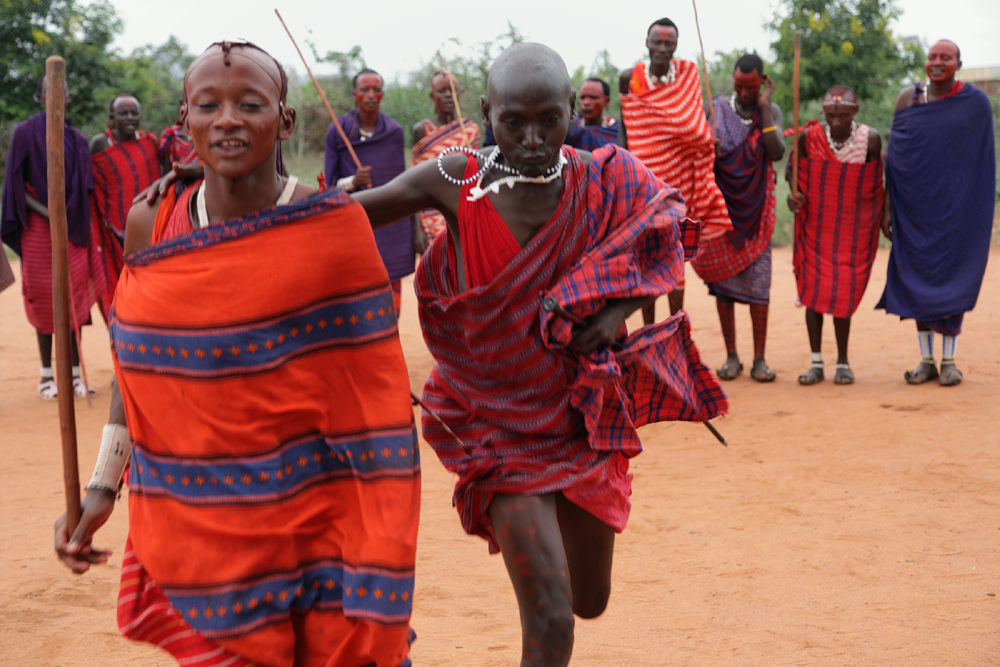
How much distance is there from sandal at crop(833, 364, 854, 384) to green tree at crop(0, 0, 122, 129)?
17.2 metres

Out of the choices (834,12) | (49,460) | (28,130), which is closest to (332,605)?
(49,460)

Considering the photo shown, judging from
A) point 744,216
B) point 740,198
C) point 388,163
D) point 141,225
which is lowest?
point 744,216

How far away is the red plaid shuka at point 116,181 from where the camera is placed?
28.3 feet

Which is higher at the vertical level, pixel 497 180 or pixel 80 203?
pixel 80 203

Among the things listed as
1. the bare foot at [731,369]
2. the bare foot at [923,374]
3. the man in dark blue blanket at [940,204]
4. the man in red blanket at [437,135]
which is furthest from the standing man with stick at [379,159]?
the bare foot at [923,374]

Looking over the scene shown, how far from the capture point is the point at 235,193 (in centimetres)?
237

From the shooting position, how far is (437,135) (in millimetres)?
8820

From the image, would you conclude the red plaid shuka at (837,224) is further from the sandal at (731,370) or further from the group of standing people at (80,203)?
the group of standing people at (80,203)

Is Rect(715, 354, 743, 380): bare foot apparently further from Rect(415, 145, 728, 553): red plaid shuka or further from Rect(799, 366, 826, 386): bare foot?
Rect(415, 145, 728, 553): red plaid shuka

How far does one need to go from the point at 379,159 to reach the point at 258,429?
675 cm

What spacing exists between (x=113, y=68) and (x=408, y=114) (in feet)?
24.3

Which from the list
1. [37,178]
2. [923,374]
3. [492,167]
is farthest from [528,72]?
[37,178]

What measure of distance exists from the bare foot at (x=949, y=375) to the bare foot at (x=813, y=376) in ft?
2.98

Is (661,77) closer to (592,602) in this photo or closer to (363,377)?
(592,602)
